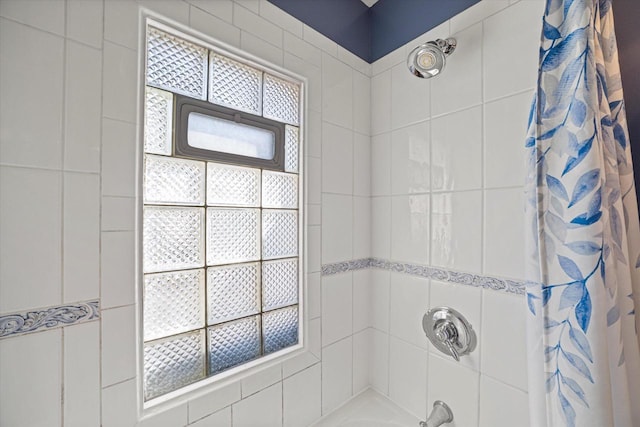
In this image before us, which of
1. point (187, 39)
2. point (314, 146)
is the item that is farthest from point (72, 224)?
point (314, 146)

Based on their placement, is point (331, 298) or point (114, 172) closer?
point (114, 172)

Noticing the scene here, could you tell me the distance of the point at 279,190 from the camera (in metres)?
1.24

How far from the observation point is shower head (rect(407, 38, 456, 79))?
107 centimetres

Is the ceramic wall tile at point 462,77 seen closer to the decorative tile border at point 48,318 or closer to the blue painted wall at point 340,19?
the blue painted wall at point 340,19

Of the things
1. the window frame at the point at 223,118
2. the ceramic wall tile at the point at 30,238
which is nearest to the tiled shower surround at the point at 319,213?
the ceramic wall tile at the point at 30,238

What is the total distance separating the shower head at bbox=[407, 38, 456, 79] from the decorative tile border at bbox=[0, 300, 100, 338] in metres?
1.40

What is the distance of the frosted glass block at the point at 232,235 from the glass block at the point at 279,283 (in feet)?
0.31

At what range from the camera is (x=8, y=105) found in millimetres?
658

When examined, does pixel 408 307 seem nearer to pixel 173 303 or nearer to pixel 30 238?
pixel 173 303

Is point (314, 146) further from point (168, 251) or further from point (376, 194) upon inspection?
point (168, 251)

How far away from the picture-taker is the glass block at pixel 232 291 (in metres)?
1.03

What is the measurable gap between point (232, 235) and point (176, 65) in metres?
0.65

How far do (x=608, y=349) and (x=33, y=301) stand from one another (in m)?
1.45

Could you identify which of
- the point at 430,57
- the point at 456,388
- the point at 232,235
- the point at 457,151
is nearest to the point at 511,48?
the point at 430,57
